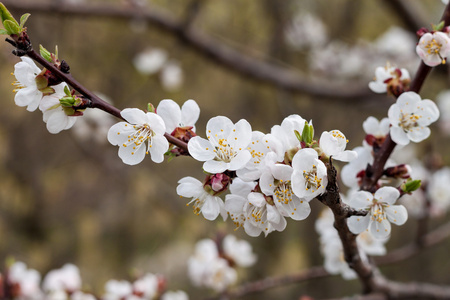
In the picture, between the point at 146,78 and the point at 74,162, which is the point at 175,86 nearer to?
the point at 146,78

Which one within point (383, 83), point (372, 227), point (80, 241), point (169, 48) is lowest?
point (372, 227)

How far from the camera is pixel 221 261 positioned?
76.2 inches

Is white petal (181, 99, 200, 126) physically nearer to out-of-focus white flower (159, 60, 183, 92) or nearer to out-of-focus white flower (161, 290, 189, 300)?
out-of-focus white flower (161, 290, 189, 300)

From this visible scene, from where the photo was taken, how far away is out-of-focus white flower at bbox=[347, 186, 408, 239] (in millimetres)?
943

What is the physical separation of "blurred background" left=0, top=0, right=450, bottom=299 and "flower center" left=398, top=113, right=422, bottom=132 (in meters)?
3.40

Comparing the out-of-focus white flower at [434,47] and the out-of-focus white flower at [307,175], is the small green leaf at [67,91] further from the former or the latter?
the out-of-focus white flower at [434,47]

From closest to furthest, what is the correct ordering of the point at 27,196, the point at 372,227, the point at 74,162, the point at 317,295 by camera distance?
the point at 372,227
the point at 317,295
the point at 27,196
the point at 74,162

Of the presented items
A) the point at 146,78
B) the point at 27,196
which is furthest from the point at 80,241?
the point at 146,78

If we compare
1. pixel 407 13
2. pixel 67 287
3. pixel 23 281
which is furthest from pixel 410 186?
pixel 407 13

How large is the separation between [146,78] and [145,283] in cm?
412

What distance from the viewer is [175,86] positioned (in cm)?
528

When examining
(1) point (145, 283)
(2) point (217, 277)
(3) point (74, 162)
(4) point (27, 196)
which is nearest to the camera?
(1) point (145, 283)

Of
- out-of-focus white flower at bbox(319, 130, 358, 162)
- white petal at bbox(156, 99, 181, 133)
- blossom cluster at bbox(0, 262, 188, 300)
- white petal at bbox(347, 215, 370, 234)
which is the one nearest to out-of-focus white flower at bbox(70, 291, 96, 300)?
blossom cluster at bbox(0, 262, 188, 300)

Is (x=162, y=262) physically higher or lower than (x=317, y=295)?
higher
